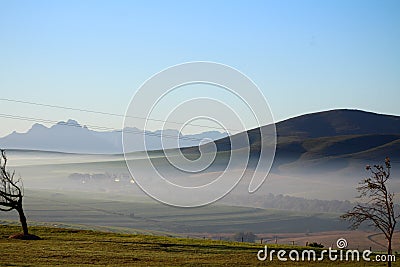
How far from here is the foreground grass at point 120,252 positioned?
174 feet

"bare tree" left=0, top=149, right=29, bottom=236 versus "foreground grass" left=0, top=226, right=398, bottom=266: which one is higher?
"bare tree" left=0, top=149, right=29, bottom=236

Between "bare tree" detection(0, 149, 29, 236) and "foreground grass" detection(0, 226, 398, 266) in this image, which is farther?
"bare tree" detection(0, 149, 29, 236)

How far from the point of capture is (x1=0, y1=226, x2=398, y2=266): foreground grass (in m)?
53.2

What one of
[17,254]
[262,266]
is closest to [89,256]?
[17,254]

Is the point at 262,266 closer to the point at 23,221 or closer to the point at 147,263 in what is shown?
the point at 147,263

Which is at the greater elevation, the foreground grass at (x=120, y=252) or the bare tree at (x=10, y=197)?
the bare tree at (x=10, y=197)

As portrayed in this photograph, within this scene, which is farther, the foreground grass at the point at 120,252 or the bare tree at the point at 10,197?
the bare tree at the point at 10,197

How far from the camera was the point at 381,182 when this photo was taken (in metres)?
51.3

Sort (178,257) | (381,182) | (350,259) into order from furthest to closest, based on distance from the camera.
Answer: (350,259), (178,257), (381,182)

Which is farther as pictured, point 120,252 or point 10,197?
point 10,197

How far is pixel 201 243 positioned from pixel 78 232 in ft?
58.8

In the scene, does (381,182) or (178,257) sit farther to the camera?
(178,257)

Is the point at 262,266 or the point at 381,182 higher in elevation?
the point at 381,182

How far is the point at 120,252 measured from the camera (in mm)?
61750
